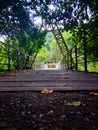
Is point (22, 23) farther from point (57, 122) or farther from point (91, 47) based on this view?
point (57, 122)

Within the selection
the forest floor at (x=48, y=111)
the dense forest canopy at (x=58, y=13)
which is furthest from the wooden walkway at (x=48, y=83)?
the dense forest canopy at (x=58, y=13)

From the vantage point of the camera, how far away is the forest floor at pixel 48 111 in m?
2.18

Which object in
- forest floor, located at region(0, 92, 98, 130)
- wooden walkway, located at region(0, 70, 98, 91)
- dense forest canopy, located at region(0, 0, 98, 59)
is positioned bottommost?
forest floor, located at region(0, 92, 98, 130)

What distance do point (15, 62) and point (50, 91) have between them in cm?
878

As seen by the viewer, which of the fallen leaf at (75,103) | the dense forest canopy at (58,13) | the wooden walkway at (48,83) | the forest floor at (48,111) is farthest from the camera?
the dense forest canopy at (58,13)

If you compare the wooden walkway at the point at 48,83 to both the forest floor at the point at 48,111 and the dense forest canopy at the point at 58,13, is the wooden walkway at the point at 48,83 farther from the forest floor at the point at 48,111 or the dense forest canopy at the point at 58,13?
the dense forest canopy at the point at 58,13

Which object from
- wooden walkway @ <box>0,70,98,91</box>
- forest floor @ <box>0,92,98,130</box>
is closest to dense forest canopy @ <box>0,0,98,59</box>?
wooden walkway @ <box>0,70,98,91</box>

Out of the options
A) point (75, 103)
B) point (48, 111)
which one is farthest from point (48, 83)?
point (48, 111)

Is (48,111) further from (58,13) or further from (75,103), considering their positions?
(58,13)

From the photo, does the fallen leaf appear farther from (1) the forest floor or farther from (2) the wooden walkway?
(2) the wooden walkway

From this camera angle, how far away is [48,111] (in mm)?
2586

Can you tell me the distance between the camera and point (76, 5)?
545cm

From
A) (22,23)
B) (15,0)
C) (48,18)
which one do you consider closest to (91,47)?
(48,18)

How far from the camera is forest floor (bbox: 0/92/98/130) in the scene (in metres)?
2.18
